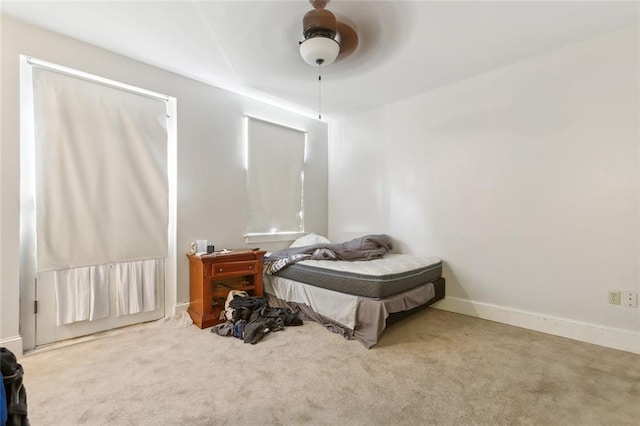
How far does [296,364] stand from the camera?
204 centimetres

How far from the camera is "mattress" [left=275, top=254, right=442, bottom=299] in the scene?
2412 mm

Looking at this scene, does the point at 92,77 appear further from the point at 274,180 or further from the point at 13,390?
the point at 13,390

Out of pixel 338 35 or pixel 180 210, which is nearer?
pixel 338 35

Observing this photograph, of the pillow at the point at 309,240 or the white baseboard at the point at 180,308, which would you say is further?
the pillow at the point at 309,240

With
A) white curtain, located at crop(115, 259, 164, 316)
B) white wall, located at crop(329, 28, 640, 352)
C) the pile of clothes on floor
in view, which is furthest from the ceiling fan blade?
white curtain, located at crop(115, 259, 164, 316)

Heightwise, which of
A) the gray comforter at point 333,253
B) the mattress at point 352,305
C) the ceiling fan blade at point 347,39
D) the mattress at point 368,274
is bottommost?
the mattress at point 352,305

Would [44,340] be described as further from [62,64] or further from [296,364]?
[62,64]

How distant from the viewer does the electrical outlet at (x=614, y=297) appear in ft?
7.65

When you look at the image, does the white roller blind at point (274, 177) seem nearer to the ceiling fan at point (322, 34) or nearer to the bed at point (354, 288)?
the bed at point (354, 288)

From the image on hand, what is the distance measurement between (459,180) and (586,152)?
40.7 inches

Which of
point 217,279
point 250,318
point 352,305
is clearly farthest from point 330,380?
point 217,279

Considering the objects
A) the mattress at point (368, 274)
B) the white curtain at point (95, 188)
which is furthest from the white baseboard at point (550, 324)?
the white curtain at point (95, 188)

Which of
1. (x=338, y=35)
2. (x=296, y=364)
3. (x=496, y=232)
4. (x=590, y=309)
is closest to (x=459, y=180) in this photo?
(x=496, y=232)

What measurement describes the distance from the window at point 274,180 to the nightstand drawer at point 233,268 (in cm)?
61
